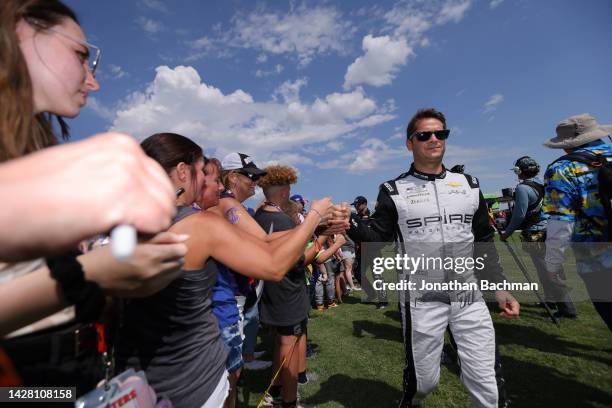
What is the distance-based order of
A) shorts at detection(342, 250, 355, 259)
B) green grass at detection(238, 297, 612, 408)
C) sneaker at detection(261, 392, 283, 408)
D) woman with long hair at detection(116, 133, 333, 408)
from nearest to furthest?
woman with long hair at detection(116, 133, 333, 408) → green grass at detection(238, 297, 612, 408) → sneaker at detection(261, 392, 283, 408) → shorts at detection(342, 250, 355, 259)

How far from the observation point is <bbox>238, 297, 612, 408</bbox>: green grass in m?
4.10

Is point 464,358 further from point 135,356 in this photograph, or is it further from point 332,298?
point 332,298

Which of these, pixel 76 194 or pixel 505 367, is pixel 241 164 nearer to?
pixel 76 194

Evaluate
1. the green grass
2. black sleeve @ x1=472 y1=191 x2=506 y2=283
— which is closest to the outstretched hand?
black sleeve @ x1=472 y1=191 x2=506 y2=283

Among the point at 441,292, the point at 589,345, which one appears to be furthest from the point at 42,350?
the point at 589,345

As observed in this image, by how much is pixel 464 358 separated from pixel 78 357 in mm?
3266

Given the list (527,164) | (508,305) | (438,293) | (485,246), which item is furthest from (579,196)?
(527,164)

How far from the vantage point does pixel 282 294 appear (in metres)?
4.37

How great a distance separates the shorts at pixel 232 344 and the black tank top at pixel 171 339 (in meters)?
1.26

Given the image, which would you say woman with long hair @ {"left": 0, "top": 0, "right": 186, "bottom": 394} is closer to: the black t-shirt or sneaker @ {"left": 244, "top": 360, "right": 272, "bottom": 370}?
the black t-shirt

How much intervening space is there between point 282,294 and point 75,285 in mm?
3727

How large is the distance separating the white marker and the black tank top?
131cm

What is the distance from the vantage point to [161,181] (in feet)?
2.01

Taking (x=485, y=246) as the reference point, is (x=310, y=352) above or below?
below
